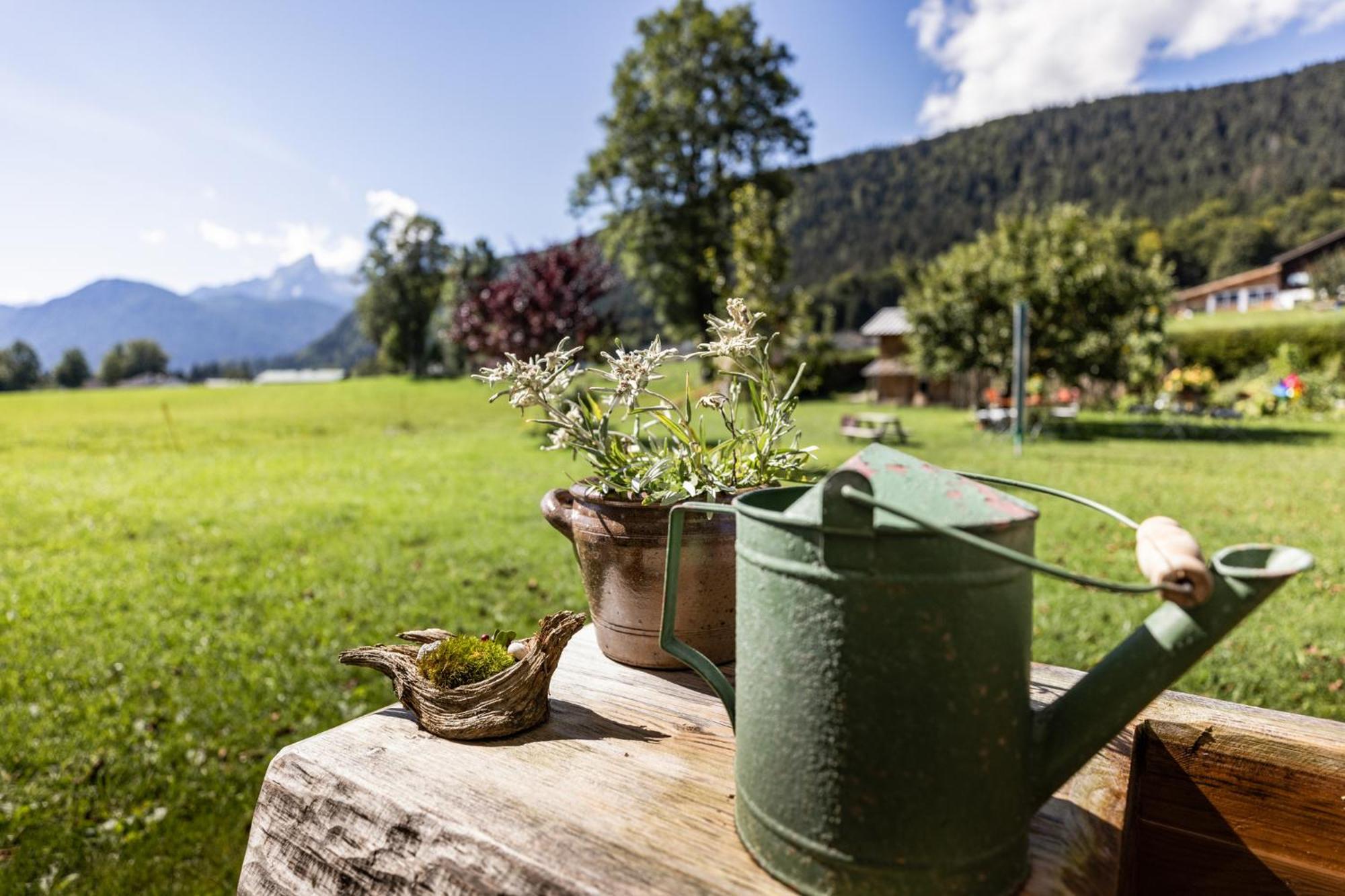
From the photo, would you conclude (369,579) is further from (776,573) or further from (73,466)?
(73,466)

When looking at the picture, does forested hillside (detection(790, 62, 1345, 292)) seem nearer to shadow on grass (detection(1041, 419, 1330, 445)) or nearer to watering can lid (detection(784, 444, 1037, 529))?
shadow on grass (detection(1041, 419, 1330, 445))

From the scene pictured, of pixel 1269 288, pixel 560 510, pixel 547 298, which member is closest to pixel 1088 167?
pixel 1269 288

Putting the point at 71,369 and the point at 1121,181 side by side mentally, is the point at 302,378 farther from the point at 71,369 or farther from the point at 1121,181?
the point at 1121,181

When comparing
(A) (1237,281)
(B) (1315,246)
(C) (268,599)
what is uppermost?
(B) (1315,246)

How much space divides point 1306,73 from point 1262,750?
477ft

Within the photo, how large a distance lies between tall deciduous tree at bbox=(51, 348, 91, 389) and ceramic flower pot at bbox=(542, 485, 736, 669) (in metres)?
105

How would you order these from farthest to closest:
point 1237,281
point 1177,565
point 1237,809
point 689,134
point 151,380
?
point 151,380
point 1237,281
point 689,134
point 1237,809
point 1177,565

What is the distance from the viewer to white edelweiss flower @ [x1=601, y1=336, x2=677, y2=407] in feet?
4.31

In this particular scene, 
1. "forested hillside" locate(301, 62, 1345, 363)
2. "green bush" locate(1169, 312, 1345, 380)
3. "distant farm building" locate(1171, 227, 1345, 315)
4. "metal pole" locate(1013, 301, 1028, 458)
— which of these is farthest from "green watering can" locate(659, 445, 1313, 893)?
"forested hillside" locate(301, 62, 1345, 363)

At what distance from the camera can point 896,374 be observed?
3347cm

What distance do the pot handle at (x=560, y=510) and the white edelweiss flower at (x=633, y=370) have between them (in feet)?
0.90

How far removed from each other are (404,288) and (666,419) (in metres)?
51.8

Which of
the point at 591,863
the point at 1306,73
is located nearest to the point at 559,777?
the point at 591,863

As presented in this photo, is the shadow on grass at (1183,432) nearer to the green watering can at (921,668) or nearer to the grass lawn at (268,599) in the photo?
the grass lawn at (268,599)
